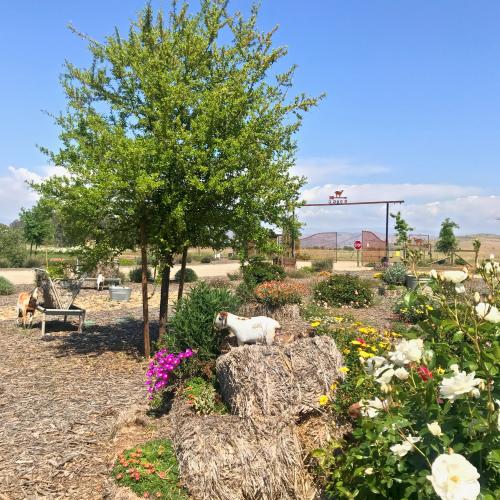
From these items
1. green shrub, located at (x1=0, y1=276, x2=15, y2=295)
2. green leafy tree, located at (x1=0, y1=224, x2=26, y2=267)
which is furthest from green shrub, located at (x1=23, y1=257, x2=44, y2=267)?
green shrub, located at (x1=0, y1=276, x2=15, y2=295)

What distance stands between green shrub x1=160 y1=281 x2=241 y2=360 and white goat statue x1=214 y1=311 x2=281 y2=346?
0.26 m

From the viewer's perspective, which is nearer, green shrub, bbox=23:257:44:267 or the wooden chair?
the wooden chair

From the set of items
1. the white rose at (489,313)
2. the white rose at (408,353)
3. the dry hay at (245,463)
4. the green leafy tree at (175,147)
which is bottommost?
the dry hay at (245,463)

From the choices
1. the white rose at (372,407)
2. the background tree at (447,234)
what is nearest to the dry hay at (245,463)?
the white rose at (372,407)

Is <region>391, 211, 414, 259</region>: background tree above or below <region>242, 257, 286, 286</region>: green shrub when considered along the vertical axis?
above

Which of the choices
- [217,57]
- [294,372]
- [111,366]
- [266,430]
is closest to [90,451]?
[266,430]

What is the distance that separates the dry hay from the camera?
356 centimetres

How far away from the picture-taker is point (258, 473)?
11.8 feet

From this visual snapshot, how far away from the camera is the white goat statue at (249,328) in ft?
17.7

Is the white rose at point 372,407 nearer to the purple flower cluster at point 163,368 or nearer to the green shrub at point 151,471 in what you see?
the green shrub at point 151,471

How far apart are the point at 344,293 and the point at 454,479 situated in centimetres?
1059

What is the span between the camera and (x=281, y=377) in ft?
14.0

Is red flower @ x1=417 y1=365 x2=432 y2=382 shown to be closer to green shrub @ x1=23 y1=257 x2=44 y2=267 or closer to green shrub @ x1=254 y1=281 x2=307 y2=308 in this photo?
green shrub @ x1=254 y1=281 x2=307 y2=308

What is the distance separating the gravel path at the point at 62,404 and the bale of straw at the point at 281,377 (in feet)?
4.17
